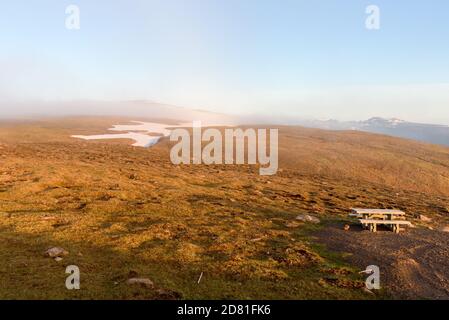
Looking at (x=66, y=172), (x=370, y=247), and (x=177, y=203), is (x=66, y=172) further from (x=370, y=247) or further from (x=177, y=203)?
(x=370, y=247)

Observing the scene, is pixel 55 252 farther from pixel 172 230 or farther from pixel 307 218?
pixel 307 218

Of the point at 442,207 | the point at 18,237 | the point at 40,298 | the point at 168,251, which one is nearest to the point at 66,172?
the point at 18,237

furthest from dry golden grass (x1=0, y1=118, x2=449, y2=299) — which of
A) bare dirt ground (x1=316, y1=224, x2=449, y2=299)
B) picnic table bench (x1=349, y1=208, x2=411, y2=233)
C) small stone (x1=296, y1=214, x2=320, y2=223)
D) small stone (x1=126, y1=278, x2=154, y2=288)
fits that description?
picnic table bench (x1=349, y1=208, x2=411, y2=233)

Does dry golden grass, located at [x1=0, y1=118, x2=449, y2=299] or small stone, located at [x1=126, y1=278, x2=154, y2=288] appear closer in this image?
small stone, located at [x1=126, y1=278, x2=154, y2=288]

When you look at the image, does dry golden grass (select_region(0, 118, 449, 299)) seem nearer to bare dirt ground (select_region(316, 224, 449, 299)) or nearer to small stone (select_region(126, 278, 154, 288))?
small stone (select_region(126, 278, 154, 288))

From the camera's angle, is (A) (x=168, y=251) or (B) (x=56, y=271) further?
(A) (x=168, y=251)

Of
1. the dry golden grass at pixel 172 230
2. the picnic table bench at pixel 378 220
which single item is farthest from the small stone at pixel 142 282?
the picnic table bench at pixel 378 220
